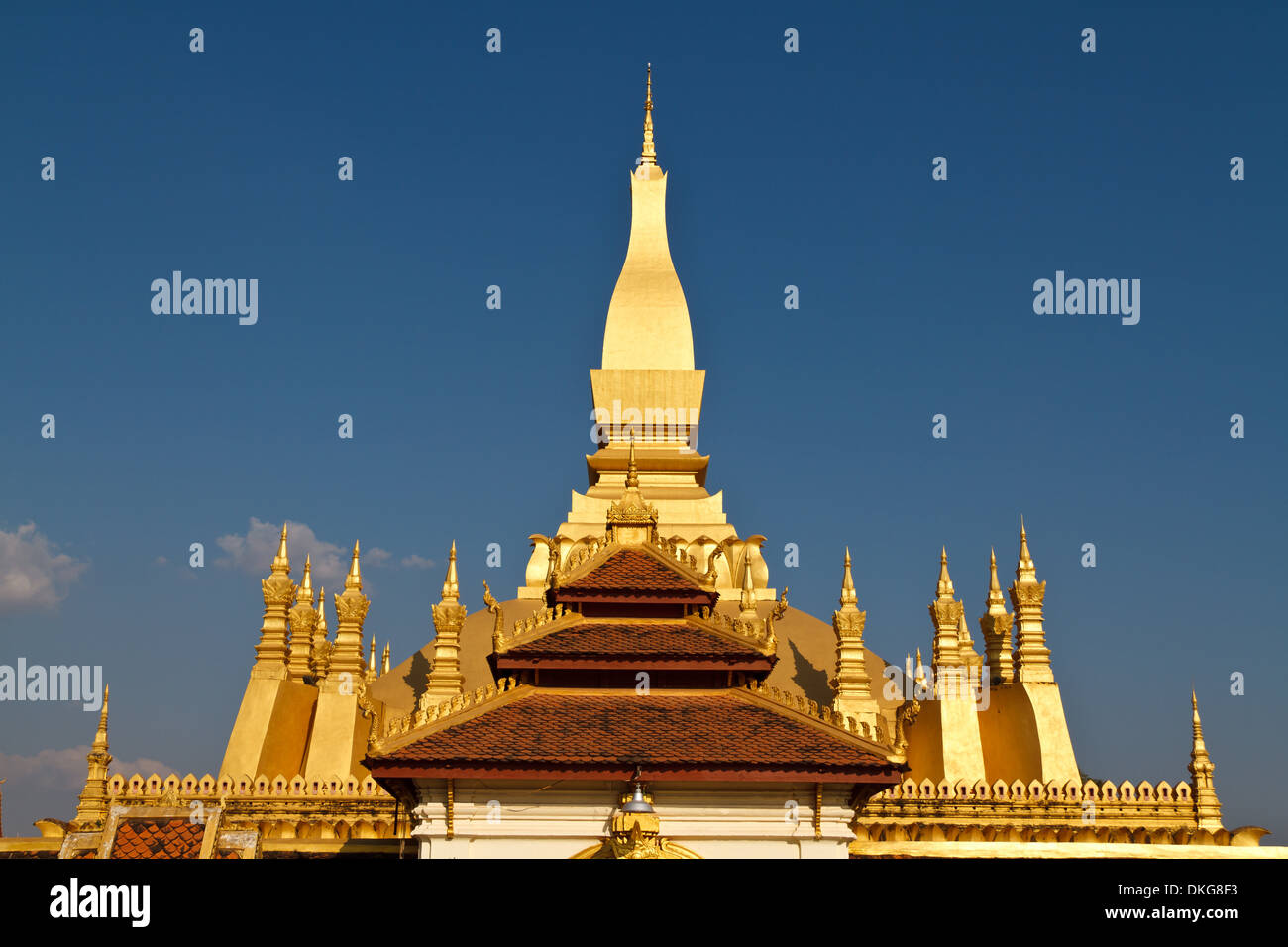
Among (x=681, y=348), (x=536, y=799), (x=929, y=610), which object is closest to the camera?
(x=536, y=799)

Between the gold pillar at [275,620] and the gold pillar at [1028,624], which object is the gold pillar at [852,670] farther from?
the gold pillar at [275,620]

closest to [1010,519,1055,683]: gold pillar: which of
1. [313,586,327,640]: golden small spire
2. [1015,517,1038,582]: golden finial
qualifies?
[1015,517,1038,582]: golden finial

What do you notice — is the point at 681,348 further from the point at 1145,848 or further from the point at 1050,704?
the point at 1145,848

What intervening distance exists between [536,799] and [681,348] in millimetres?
27290

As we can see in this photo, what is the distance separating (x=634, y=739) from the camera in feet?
71.7

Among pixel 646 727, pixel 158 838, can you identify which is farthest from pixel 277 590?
pixel 646 727

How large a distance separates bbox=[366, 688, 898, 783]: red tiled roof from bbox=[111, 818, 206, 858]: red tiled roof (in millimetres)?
3913

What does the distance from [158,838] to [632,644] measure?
8.45m

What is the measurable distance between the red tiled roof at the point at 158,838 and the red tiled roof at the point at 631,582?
23.9 feet

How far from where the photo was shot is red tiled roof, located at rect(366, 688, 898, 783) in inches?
834

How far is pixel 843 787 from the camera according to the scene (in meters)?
22.1

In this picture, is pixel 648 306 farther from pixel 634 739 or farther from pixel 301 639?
pixel 634 739
